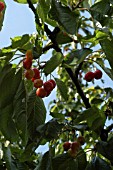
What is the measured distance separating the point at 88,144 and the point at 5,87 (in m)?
1.32

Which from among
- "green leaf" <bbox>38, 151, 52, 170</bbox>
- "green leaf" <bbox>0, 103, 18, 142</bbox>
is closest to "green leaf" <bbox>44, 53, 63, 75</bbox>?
"green leaf" <bbox>0, 103, 18, 142</bbox>

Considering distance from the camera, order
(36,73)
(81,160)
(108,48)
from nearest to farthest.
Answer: (108,48), (36,73), (81,160)

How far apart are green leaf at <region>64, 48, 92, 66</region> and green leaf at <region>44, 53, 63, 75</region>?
0.15 ft

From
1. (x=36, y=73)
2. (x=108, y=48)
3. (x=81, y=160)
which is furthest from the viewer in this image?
(x=81, y=160)

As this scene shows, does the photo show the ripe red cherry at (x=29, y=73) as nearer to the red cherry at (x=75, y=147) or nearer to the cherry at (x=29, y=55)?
the cherry at (x=29, y=55)

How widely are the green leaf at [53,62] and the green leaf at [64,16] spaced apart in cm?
12

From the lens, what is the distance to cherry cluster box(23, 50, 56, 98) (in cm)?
157

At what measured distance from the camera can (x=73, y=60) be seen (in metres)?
1.58

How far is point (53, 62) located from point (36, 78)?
0.12m

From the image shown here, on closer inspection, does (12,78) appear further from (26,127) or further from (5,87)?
(26,127)

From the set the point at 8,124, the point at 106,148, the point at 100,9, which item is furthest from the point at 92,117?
the point at 100,9

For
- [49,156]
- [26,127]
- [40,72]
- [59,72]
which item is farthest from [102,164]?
[59,72]

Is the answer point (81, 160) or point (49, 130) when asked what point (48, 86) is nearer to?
point (49, 130)

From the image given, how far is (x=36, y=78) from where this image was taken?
1.65 metres
